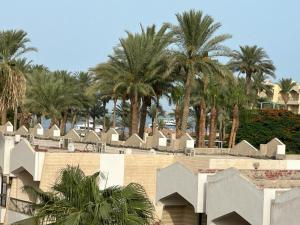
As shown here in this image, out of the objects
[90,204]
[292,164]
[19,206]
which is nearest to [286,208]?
[90,204]

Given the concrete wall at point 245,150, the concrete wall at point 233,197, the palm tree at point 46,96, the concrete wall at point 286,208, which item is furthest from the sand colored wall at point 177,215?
the palm tree at point 46,96

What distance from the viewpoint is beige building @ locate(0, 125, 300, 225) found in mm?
15555

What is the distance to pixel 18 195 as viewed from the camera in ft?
83.0

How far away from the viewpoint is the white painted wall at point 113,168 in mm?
24016

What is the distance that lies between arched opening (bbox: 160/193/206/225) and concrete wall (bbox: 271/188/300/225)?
5260 mm

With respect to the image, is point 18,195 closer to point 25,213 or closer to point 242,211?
point 25,213

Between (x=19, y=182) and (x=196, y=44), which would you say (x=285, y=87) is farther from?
(x=19, y=182)

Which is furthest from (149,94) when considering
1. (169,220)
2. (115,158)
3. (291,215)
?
(291,215)

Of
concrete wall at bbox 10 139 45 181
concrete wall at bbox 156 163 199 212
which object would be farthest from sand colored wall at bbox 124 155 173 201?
concrete wall at bbox 156 163 199 212

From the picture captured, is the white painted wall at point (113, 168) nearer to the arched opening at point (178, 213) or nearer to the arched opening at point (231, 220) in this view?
the arched opening at point (178, 213)

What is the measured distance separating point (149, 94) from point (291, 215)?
23844 millimetres

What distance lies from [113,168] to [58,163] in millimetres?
2014

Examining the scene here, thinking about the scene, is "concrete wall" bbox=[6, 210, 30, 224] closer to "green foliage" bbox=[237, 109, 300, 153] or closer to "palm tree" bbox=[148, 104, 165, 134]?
"palm tree" bbox=[148, 104, 165, 134]

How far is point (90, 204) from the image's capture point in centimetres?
1415
